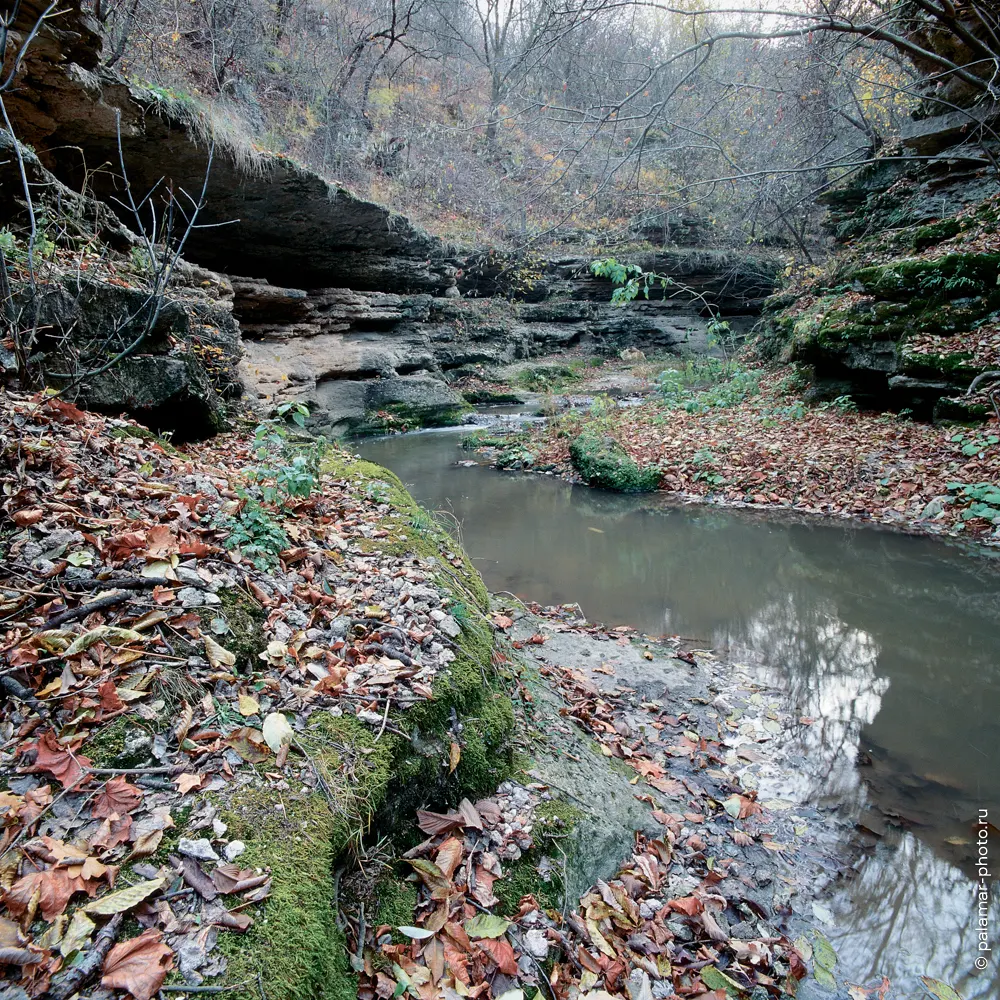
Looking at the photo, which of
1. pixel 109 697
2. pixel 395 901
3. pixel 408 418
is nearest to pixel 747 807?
pixel 395 901

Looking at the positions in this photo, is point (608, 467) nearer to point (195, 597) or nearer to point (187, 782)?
point (195, 597)

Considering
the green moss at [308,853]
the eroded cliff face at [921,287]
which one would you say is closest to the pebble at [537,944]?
the green moss at [308,853]

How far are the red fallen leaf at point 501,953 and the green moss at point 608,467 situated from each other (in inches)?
300

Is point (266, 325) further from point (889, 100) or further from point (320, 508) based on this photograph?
point (889, 100)

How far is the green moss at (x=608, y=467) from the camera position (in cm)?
883

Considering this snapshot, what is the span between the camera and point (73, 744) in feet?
4.88

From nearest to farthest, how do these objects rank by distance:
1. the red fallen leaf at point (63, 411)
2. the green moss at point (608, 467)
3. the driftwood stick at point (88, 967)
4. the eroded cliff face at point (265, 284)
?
the driftwood stick at point (88, 967) < the red fallen leaf at point (63, 411) < the eroded cliff face at point (265, 284) < the green moss at point (608, 467)

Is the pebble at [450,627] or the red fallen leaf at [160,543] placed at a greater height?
the red fallen leaf at [160,543]

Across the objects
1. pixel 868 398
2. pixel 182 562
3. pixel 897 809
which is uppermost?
pixel 868 398

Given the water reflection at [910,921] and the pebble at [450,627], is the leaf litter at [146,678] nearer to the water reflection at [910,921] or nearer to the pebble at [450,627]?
the pebble at [450,627]

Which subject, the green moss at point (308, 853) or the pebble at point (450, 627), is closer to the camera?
the green moss at point (308, 853)

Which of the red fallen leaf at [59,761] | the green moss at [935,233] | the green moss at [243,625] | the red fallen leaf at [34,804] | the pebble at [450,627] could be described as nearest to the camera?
the red fallen leaf at [34,804]

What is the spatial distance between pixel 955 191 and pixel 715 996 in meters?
14.2

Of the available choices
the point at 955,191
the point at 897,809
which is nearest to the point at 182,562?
the point at 897,809
